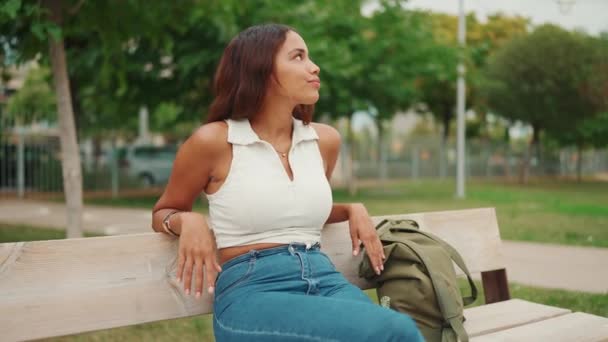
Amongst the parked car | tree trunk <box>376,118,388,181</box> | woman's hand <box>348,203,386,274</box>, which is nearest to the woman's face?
woman's hand <box>348,203,386,274</box>

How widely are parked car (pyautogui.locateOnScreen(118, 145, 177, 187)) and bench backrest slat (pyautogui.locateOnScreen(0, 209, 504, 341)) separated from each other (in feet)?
64.9

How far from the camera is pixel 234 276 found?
248cm

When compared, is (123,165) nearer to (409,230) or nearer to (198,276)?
(409,230)

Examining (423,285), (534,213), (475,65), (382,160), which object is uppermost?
(475,65)

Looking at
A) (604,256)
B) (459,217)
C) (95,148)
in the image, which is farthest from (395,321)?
(95,148)

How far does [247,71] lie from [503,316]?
1722mm

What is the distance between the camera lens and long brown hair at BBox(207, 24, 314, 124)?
8.66 ft

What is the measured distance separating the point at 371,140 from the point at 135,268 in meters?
29.0

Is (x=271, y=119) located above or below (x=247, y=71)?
below

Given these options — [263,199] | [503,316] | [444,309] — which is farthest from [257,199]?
[503,316]

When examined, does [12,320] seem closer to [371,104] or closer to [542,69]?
[371,104]

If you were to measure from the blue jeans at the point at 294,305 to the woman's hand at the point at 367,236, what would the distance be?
277 mm

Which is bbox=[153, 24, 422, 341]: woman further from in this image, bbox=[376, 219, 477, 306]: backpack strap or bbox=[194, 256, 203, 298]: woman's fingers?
bbox=[376, 219, 477, 306]: backpack strap

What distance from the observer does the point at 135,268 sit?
2518mm
